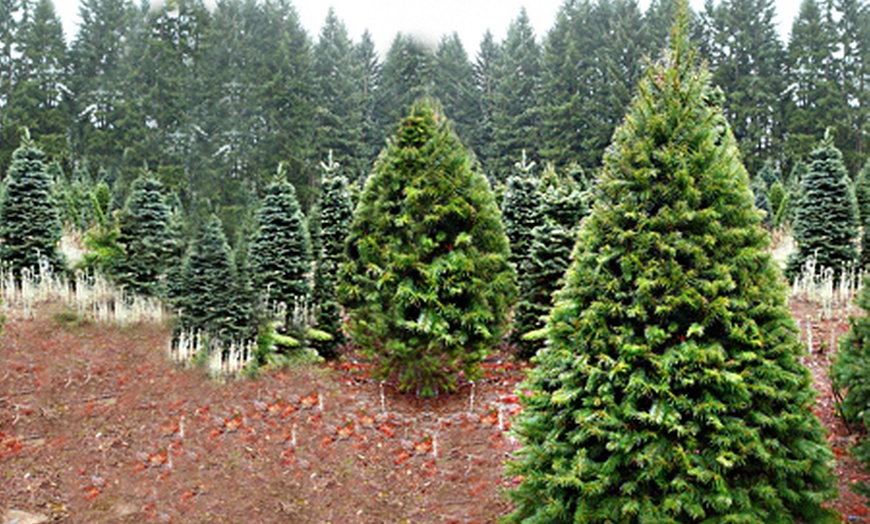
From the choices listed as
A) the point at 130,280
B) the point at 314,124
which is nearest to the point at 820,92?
the point at 314,124

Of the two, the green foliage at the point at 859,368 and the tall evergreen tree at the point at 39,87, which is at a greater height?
the tall evergreen tree at the point at 39,87

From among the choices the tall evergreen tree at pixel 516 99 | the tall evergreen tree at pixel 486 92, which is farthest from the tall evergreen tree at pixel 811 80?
the tall evergreen tree at pixel 486 92

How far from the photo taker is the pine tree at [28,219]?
36.6 feet

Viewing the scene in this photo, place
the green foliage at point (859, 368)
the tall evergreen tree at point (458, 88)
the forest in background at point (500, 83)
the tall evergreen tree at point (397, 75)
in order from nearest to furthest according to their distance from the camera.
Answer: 1. the green foliage at point (859, 368)
2. the forest in background at point (500, 83)
3. the tall evergreen tree at point (397, 75)
4. the tall evergreen tree at point (458, 88)

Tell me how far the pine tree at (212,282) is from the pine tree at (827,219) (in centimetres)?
1005

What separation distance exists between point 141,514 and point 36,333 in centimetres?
497

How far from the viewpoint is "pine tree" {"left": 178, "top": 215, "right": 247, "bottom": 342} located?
8.29 metres

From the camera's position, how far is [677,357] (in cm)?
362

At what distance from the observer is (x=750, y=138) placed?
35125mm

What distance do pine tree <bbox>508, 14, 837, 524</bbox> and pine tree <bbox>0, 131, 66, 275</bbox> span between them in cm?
1083

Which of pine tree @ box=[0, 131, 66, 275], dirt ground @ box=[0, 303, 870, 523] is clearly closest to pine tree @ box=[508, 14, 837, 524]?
dirt ground @ box=[0, 303, 870, 523]

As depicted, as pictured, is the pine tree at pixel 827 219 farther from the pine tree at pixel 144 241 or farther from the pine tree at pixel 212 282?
the pine tree at pixel 144 241

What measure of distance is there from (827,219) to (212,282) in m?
10.8

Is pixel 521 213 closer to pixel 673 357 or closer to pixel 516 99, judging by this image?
pixel 673 357
